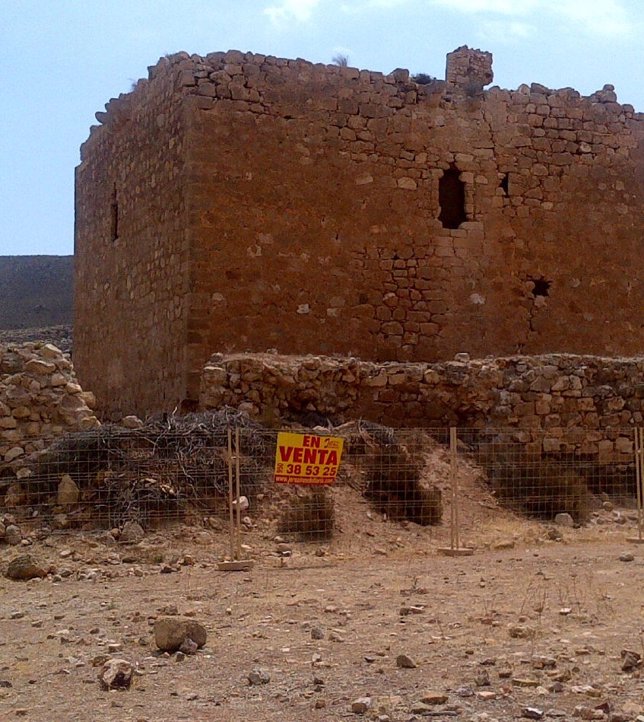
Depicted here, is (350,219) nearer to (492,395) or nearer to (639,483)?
(492,395)

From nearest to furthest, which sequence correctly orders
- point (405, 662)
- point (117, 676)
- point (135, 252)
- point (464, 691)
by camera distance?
1. point (464, 691)
2. point (117, 676)
3. point (405, 662)
4. point (135, 252)

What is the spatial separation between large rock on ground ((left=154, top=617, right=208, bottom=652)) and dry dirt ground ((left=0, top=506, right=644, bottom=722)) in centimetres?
9

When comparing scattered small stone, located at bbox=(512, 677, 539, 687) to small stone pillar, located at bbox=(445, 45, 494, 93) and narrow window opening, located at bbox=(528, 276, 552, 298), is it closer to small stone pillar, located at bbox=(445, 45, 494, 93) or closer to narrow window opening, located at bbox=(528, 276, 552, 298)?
narrow window opening, located at bbox=(528, 276, 552, 298)

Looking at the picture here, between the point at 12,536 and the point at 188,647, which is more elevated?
the point at 12,536

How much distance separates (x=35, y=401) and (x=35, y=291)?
134 feet

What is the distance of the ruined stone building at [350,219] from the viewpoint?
1318 cm

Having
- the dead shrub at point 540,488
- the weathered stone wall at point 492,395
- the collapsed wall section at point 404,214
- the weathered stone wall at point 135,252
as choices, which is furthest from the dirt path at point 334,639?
the collapsed wall section at point 404,214

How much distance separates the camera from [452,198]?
48.4 feet

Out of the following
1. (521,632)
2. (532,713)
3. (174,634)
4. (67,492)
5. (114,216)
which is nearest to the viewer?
(532,713)

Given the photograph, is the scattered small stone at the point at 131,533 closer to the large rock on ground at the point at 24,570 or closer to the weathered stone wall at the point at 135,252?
the large rock on ground at the point at 24,570

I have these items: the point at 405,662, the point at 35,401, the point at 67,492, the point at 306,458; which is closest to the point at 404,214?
the point at 306,458

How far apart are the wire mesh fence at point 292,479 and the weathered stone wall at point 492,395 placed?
223mm

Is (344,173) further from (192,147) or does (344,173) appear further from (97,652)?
(97,652)

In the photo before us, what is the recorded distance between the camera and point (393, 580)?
26.1 feet
